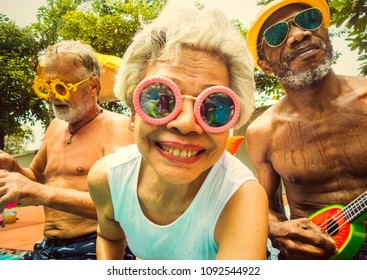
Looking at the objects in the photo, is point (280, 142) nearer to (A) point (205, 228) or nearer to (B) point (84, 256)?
(A) point (205, 228)

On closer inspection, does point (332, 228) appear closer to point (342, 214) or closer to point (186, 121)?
point (342, 214)

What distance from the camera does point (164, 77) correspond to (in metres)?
0.98

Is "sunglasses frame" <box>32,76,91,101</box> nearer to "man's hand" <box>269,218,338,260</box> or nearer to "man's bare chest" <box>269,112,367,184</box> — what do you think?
"man's bare chest" <box>269,112,367,184</box>

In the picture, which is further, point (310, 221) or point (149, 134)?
point (310, 221)

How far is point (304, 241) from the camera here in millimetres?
1377

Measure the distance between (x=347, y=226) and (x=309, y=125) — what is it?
45 centimetres

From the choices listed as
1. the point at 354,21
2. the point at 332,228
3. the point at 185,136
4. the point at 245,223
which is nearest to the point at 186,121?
the point at 185,136

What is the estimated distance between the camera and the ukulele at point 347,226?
1.34m

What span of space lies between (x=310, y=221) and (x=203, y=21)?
937 mm

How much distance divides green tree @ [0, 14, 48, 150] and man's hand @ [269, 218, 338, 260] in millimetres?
1373

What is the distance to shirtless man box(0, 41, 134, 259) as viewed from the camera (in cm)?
158

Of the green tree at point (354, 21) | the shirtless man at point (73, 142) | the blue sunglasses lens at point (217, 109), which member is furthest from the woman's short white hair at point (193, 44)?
the green tree at point (354, 21)
